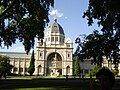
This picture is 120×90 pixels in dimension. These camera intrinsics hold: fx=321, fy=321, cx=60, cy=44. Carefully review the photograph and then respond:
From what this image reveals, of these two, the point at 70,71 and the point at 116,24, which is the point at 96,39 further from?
the point at 70,71

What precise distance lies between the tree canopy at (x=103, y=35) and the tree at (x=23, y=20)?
4.43 meters

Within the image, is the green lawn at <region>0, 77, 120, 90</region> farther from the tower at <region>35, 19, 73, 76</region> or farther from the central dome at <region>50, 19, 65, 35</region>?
the central dome at <region>50, 19, 65, 35</region>

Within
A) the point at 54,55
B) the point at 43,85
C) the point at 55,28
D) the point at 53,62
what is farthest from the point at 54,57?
the point at 43,85

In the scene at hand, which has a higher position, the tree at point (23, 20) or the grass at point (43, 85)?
the tree at point (23, 20)

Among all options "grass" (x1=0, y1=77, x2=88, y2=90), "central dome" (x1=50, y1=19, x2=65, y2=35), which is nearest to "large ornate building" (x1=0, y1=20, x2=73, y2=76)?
"central dome" (x1=50, y1=19, x2=65, y2=35)

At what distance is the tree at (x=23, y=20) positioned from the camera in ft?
95.1

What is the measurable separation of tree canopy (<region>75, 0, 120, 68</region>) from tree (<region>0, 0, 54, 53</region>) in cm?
443

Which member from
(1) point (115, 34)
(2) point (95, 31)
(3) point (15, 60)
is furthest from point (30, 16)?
(3) point (15, 60)

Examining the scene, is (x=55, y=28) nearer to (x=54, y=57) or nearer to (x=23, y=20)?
(x=54, y=57)

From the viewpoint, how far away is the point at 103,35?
94.0 feet

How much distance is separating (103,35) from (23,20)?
328 inches

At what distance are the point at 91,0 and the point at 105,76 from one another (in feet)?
70.5

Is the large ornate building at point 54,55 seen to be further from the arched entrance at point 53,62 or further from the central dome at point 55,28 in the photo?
the central dome at point 55,28

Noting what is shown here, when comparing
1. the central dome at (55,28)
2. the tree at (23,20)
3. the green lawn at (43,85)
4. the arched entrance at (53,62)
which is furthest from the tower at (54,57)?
the tree at (23,20)
